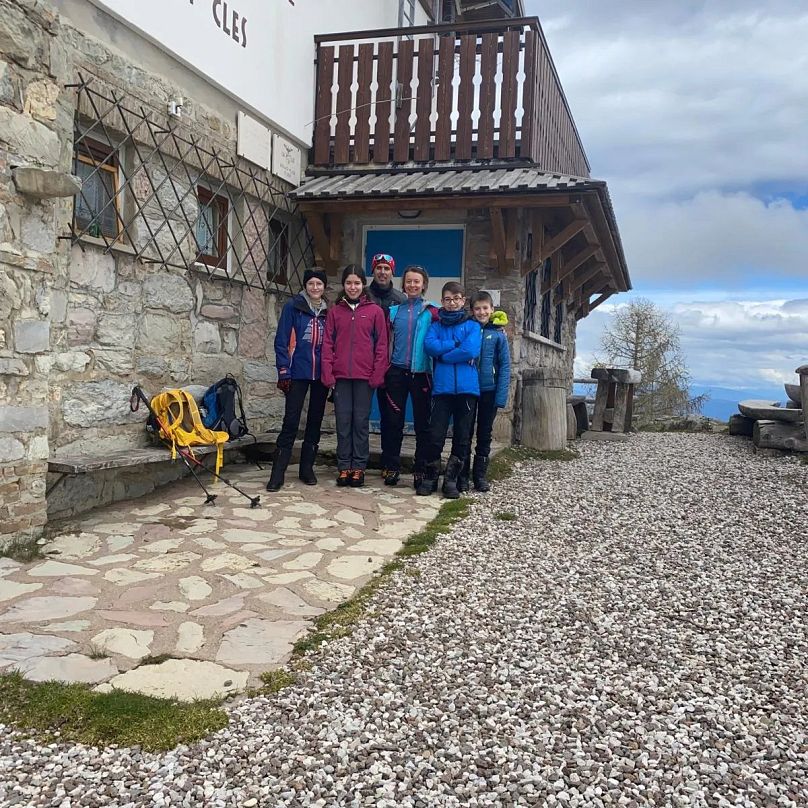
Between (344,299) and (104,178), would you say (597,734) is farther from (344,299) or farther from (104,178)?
(104,178)

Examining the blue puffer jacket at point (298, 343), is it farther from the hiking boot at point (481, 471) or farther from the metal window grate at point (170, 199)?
the hiking boot at point (481, 471)

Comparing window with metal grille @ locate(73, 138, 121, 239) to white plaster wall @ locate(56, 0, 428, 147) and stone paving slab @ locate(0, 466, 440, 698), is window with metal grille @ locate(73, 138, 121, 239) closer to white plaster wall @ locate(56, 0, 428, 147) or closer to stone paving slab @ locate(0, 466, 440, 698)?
white plaster wall @ locate(56, 0, 428, 147)

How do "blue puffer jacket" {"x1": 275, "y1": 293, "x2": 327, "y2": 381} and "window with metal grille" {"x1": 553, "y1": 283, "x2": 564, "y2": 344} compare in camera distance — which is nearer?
"blue puffer jacket" {"x1": 275, "y1": 293, "x2": 327, "y2": 381}

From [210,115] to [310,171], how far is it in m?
2.23

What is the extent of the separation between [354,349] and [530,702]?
3.88 m

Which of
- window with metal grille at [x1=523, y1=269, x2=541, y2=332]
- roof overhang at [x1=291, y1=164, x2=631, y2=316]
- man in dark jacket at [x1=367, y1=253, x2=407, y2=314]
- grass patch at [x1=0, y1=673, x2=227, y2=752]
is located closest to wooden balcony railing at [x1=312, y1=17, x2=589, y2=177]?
roof overhang at [x1=291, y1=164, x2=631, y2=316]

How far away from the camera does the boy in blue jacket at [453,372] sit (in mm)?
6008

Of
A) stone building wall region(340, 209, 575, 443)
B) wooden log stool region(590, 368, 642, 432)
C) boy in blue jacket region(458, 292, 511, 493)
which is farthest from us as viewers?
wooden log stool region(590, 368, 642, 432)

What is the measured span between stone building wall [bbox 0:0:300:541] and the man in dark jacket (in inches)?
67.2

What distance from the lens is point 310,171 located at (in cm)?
904

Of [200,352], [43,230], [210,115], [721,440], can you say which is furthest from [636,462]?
[43,230]

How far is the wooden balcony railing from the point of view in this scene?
8.57 m

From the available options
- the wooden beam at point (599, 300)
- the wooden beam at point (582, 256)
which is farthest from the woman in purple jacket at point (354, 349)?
the wooden beam at point (599, 300)

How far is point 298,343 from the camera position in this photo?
630 centimetres
